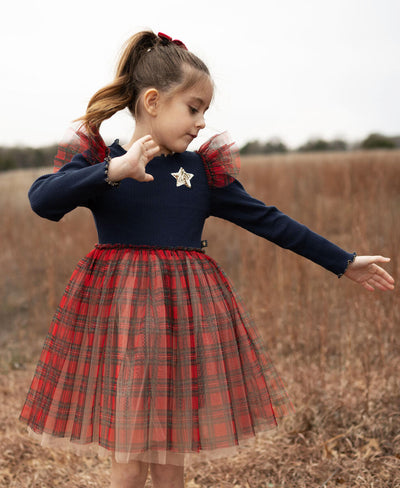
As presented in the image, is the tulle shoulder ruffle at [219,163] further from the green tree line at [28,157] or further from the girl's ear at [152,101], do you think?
the green tree line at [28,157]

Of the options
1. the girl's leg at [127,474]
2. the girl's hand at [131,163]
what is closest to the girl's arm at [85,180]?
the girl's hand at [131,163]

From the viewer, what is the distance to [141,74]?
61.4 inches

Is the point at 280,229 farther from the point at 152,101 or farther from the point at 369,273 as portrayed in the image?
the point at 152,101

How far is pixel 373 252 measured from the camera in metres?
2.96

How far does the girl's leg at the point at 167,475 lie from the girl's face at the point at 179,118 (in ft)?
2.98

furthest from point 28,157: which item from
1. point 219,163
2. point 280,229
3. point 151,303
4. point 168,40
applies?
point 151,303

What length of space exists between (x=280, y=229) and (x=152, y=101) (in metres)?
0.54

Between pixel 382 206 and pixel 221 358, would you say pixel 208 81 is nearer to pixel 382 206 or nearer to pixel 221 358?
pixel 221 358

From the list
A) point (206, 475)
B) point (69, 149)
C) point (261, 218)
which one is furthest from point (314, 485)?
point (69, 149)

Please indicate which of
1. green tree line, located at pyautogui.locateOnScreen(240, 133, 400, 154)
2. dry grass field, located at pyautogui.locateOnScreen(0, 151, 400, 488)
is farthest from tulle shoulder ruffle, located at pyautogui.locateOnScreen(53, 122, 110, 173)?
green tree line, located at pyautogui.locateOnScreen(240, 133, 400, 154)

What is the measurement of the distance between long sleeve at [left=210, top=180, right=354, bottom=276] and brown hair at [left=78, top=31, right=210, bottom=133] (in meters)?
0.35

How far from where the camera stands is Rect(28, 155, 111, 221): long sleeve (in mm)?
1294

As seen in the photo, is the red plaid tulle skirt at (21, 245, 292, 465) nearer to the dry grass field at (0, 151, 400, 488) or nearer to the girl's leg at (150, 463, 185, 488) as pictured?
the girl's leg at (150, 463, 185, 488)

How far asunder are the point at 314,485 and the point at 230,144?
1.42 metres
